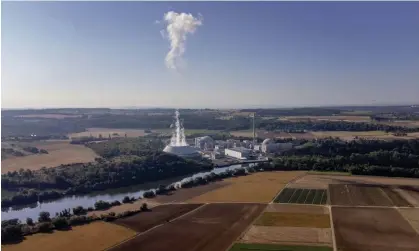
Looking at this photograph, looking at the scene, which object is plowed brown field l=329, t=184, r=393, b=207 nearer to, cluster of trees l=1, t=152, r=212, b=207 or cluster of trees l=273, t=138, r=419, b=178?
cluster of trees l=273, t=138, r=419, b=178

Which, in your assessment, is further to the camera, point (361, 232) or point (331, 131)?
point (331, 131)

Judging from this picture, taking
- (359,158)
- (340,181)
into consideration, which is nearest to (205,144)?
(359,158)

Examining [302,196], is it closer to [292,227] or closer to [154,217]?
[292,227]

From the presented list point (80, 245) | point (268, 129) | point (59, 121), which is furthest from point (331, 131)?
point (80, 245)

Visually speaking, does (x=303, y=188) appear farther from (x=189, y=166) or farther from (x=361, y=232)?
(x=189, y=166)

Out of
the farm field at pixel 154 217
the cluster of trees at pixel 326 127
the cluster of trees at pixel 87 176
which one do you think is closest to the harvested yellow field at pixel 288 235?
the farm field at pixel 154 217
